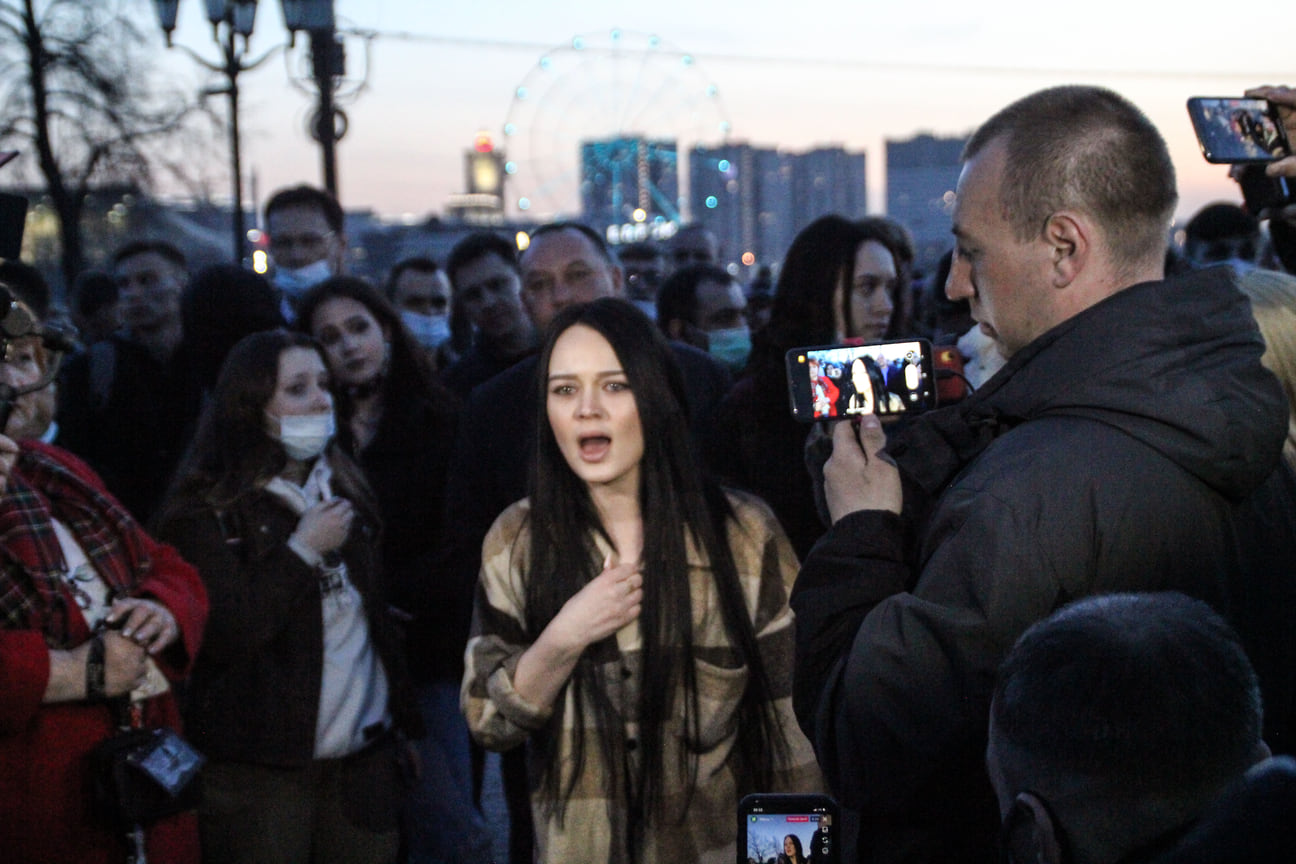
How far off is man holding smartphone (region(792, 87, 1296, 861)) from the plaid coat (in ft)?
2.21

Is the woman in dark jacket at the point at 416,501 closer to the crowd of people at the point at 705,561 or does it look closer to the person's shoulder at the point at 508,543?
the crowd of people at the point at 705,561

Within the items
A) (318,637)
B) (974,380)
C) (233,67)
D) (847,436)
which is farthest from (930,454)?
(233,67)

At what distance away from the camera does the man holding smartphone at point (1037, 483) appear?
177 cm

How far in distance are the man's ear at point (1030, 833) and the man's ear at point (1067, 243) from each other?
896 mm

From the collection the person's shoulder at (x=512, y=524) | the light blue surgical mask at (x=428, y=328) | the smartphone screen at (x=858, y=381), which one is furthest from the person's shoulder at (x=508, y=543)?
the light blue surgical mask at (x=428, y=328)

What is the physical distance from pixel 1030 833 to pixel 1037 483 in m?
0.59

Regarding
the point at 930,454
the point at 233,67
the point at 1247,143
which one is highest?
the point at 233,67

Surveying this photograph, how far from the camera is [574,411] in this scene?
2.77 metres

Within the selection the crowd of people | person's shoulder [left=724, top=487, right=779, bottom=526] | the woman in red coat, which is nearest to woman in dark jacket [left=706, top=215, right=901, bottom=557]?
the crowd of people

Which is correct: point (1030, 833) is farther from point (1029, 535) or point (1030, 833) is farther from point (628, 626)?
point (628, 626)

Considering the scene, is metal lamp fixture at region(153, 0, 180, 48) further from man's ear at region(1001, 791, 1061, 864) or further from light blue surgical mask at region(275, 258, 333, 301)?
man's ear at region(1001, 791, 1061, 864)

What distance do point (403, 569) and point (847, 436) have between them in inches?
93.7

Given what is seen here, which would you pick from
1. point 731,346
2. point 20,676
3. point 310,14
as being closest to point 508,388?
point 20,676

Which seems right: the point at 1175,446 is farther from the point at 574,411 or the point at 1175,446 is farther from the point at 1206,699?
the point at 574,411
